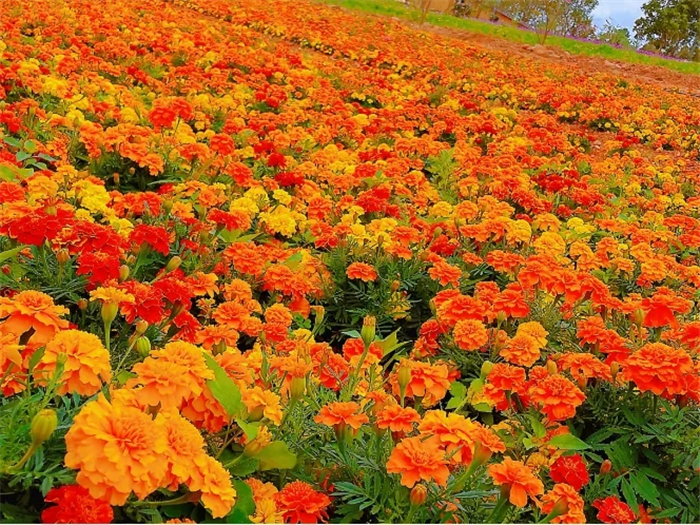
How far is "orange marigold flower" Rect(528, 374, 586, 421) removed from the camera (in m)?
2.15

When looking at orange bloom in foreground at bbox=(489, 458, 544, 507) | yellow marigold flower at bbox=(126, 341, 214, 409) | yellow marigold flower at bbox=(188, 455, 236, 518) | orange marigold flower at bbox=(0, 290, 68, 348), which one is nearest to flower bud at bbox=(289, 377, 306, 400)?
yellow marigold flower at bbox=(126, 341, 214, 409)

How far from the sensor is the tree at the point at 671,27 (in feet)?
86.4

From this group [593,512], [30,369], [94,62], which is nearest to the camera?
[30,369]

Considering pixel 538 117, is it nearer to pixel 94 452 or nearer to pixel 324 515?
pixel 324 515

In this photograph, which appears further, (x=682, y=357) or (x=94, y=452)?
(x=682, y=357)

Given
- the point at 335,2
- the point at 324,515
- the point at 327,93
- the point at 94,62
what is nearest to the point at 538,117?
the point at 327,93

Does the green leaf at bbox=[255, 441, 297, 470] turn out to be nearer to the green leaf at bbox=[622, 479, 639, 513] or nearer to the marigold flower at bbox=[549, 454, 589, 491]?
the marigold flower at bbox=[549, 454, 589, 491]

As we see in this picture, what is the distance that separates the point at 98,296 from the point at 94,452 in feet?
2.86

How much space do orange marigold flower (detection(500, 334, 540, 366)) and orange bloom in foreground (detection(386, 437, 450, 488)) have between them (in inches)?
36.1

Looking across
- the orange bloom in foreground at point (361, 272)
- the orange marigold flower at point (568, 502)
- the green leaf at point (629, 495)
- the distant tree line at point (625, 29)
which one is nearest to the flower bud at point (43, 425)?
the orange marigold flower at point (568, 502)

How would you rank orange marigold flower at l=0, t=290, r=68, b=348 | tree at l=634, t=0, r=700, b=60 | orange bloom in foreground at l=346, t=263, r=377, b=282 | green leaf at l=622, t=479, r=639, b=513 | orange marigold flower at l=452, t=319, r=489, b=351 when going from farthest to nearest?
tree at l=634, t=0, r=700, b=60, orange bloom in foreground at l=346, t=263, r=377, b=282, orange marigold flower at l=452, t=319, r=489, b=351, green leaf at l=622, t=479, r=639, b=513, orange marigold flower at l=0, t=290, r=68, b=348

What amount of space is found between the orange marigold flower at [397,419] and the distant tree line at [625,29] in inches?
758

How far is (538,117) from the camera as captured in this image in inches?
279

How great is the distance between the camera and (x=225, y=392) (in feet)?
5.41
